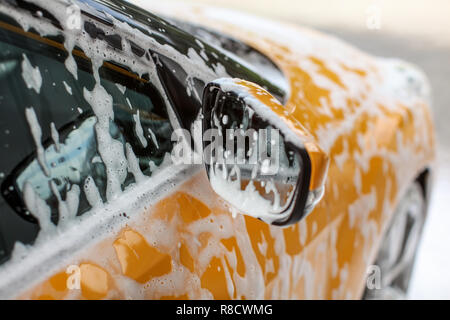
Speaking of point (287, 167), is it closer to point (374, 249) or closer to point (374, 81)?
point (374, 249)

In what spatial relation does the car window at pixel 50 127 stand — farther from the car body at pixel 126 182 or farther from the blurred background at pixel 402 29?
the blurred background at pixel 402 29

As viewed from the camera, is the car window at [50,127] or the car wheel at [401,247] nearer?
the car window at [50,127]

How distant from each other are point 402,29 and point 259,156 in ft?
20.6

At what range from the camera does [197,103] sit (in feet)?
3.51

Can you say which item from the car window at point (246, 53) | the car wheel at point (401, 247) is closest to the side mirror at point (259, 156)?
the car window at point (246, 53)

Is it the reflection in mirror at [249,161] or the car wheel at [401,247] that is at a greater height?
the reflection in mirror at [249,161]

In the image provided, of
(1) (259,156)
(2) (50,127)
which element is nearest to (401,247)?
(1) (259,156)

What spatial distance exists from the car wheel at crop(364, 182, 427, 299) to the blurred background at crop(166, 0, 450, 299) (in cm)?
107

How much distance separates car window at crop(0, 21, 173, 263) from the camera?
83 cm

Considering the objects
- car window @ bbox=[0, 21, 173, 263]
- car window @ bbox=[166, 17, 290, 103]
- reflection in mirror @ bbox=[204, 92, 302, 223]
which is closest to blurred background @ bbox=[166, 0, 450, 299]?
car window @ bbox=[166, 17, 290, 103]

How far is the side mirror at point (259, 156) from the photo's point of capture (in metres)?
0.96

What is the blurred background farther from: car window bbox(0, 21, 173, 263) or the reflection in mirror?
car window bbox(0, 21, 173, 263)

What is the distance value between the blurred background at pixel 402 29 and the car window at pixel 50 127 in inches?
120

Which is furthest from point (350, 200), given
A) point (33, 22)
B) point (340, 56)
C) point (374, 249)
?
point (33, 22)
